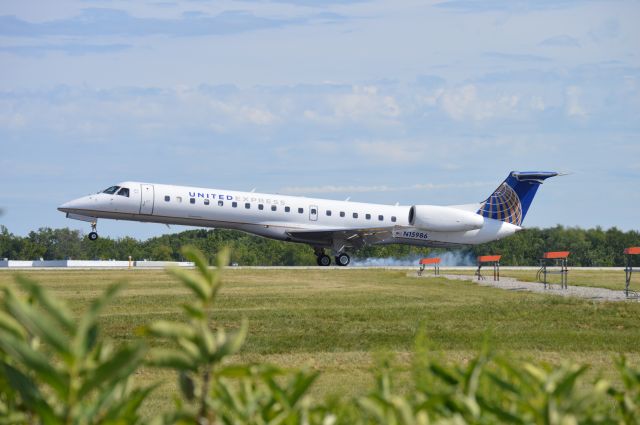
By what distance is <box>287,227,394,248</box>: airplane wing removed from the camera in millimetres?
40938

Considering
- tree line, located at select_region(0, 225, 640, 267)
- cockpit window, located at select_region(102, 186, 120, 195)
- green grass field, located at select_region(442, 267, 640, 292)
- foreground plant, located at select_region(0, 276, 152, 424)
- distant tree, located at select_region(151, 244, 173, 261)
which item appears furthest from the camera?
distant tree, located at select_region(151, 244, 173, 261)

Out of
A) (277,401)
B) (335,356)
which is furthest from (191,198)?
(277,401)

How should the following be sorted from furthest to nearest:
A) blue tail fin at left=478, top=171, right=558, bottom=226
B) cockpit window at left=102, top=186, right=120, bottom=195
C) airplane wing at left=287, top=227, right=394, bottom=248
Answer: blue tail fin at left=478, top=171, right=558, bottom=226, airplane wing at left=287, top=227, right=394, bottom=248, cockpit window at left=102, top=186, right=120, bottom=195

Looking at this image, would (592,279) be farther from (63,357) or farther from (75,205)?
(63,357)

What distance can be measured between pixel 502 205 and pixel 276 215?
13.0 m

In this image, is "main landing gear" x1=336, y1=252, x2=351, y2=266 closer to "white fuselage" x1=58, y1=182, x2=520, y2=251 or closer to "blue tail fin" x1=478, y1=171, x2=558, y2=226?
"white fuselage" x1=58, y1=182, x2=520, y2=251

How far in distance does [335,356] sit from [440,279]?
2240 cm

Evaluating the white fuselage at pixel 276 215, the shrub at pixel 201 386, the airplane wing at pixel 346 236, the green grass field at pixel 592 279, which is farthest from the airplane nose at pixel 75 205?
the shrub at pixel 201 386

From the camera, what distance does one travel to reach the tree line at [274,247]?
203 feet

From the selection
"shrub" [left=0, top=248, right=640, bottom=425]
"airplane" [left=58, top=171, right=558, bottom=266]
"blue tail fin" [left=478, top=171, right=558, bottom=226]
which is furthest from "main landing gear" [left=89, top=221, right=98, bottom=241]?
→ "shrub" [left=0, top=248, right=640, bottom=425]

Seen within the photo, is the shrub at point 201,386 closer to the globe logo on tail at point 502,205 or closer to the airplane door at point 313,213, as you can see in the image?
the airplane door at point 313,213

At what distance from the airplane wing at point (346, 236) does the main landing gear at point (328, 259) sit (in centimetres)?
81

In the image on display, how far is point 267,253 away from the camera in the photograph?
72000 mm

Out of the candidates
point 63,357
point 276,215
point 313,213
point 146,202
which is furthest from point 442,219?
point 63,357
